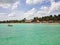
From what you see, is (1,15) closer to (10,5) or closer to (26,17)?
(10,5)

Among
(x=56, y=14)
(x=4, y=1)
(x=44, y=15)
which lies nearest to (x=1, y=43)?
(x=4, y=1)

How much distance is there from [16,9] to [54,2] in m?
1.14

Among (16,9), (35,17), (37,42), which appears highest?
(16,9)

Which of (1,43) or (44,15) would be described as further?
(44,15)

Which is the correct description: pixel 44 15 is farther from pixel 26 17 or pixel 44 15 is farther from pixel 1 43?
pixel 1 43

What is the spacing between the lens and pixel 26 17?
13.8ft

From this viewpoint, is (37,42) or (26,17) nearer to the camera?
(37,42)

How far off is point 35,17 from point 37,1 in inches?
19.4

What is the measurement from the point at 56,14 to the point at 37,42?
109 cm

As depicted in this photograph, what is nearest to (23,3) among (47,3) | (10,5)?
(10,5)

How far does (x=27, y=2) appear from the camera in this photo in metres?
4.05

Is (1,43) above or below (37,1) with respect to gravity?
below

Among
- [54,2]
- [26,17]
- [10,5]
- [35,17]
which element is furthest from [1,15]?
[54,2]

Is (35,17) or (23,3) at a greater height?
(23,3)
